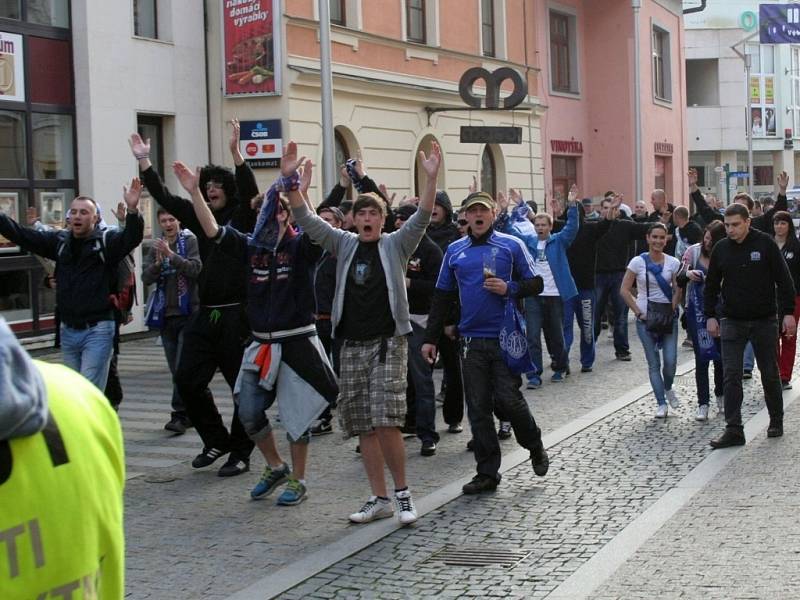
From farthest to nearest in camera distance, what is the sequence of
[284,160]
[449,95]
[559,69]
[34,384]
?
[559,69], [449,95], [284,160], [34,384]

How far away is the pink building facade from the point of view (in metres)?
33.2

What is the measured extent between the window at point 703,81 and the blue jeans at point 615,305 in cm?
5594

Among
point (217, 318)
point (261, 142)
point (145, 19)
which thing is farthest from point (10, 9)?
point (217, 318)

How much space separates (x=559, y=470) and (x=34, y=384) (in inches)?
273

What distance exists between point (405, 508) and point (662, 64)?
35.8 m

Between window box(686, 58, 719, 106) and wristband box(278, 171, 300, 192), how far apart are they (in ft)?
213

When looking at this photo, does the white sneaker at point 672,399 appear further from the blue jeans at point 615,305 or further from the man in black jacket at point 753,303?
the blue jeans at point 615,305

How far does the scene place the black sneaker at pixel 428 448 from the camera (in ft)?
30.9

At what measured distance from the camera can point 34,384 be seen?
214 centimetres

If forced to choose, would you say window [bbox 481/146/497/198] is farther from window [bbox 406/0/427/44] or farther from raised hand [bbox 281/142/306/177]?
raised hand [bbox 281/142/306/177]

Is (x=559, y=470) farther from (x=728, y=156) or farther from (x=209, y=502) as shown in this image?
(x=728, y=156)

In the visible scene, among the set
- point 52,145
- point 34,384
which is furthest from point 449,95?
point 34,384

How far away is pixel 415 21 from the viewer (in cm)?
2588

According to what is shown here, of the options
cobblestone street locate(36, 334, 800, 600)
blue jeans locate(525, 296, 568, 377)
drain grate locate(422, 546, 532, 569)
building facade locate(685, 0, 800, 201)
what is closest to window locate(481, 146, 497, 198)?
blue jeans locate(525, 296, 568, 377)
